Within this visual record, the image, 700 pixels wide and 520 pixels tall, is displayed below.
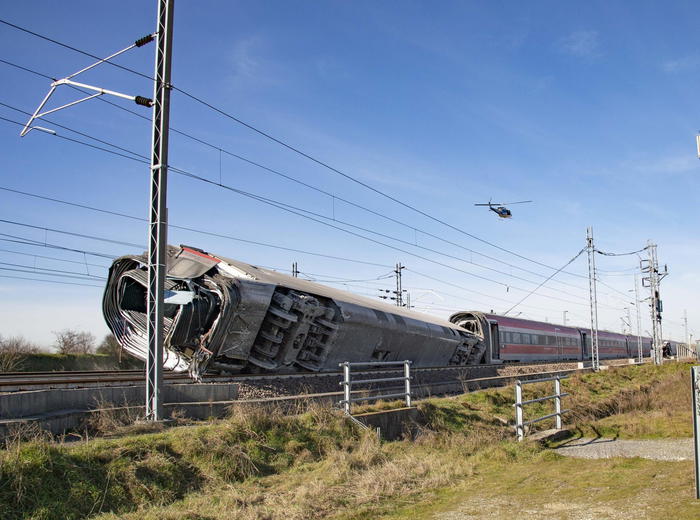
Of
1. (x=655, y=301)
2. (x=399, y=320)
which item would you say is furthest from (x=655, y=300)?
(x=399, y=320)

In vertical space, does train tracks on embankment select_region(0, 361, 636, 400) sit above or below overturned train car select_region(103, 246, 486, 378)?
below

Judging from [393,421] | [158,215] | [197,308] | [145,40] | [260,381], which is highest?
[145,40]

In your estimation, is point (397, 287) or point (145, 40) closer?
point (145, 40)

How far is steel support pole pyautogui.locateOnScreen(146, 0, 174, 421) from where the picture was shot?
961 cm

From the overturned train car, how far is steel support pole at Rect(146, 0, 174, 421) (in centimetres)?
173

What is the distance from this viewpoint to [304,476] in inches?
319

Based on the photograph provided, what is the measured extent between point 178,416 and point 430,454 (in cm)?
448

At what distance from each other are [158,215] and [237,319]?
5.90m

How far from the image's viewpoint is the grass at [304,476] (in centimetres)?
620

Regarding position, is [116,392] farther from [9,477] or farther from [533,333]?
[533,333]

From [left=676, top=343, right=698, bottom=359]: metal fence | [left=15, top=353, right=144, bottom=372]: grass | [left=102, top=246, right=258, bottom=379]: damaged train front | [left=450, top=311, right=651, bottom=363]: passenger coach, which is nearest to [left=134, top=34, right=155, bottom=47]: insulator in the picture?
[left=102, top=246, right=258, bottom=379]: damaged train front

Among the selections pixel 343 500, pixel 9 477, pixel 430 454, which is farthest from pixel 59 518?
pixel 430 454

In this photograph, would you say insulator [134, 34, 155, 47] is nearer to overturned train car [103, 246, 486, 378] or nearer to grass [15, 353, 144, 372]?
overturned train car [103, 246, 486, 378]

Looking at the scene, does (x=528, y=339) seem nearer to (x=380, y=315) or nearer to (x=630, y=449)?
(x=380, y=315)
